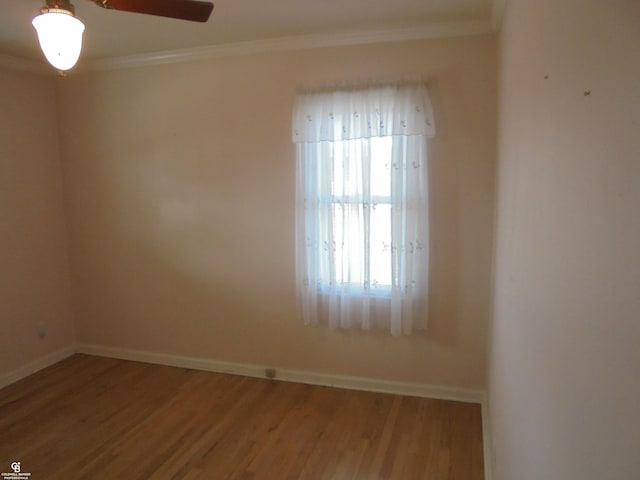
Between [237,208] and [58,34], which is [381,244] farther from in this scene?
[58,34]

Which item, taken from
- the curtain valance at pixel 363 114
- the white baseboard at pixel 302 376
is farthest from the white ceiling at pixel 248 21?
the white baseboard at pixel 302 376

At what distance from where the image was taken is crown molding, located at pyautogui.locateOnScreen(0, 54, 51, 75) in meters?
3.17

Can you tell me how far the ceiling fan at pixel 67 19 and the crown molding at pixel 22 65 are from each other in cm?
219

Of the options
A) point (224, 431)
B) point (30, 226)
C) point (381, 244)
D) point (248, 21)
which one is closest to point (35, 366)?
point (30, 226)

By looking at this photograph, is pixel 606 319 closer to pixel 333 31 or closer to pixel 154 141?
pixel 333 31

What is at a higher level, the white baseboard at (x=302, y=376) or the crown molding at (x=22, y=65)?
the crown molding at (x=22, y=65)

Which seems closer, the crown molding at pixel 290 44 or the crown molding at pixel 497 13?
the crown molding at pixel 497 13

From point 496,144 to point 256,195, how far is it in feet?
5.63

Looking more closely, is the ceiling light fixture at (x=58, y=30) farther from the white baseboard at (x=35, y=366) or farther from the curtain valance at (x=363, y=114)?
the white baseboard at (x=35, y=366)

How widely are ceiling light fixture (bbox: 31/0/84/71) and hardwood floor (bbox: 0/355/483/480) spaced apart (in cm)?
212

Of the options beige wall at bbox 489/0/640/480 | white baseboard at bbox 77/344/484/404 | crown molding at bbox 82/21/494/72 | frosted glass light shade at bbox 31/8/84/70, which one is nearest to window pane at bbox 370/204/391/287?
white baseboard at bbox 77/344/484/404

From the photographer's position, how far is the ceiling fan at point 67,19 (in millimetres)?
1489

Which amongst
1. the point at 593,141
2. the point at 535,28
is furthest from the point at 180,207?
the point at 593,141

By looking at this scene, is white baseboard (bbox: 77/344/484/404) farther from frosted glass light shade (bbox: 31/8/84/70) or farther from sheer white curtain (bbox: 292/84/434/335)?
frosted glass light shade (bbox: 31/8/84/70)
